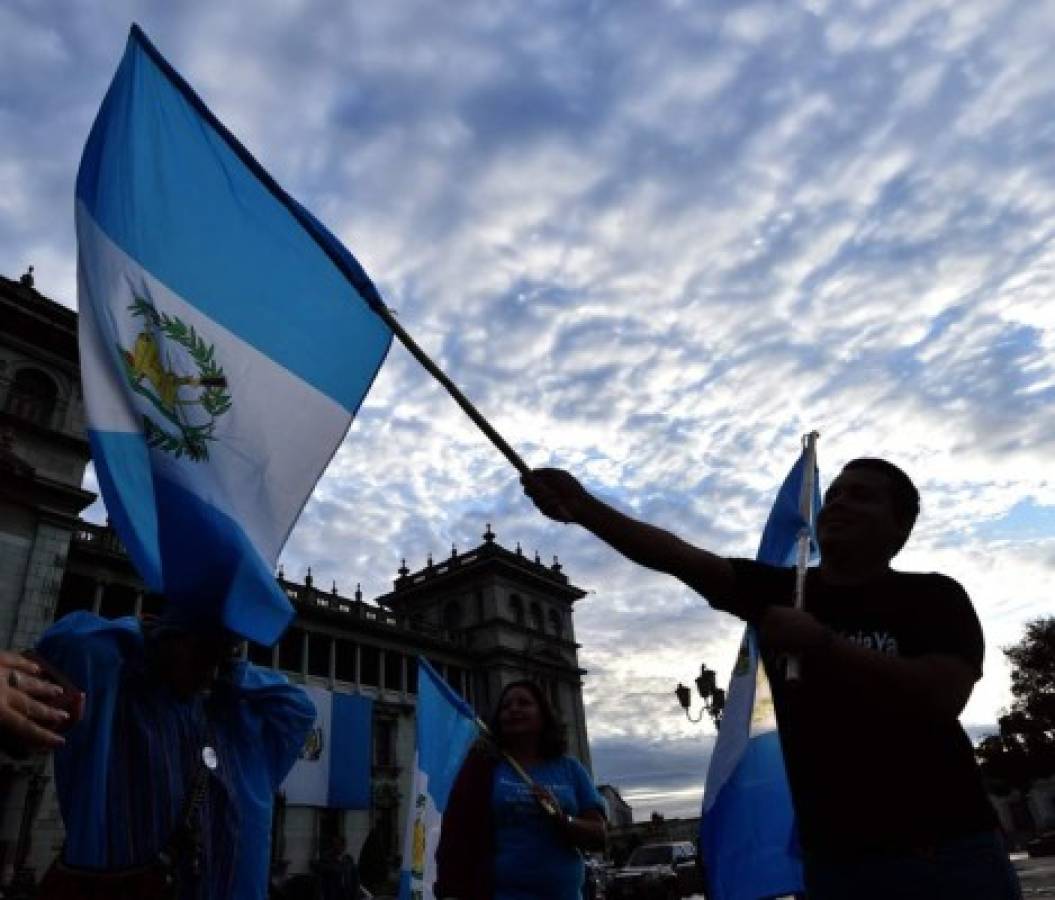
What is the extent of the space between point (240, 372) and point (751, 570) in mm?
2256

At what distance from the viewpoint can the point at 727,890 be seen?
4.27m

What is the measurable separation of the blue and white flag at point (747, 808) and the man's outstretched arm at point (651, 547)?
1756 mm

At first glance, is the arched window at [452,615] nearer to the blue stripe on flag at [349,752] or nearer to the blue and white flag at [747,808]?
the blue stripe on flag at [349,752]

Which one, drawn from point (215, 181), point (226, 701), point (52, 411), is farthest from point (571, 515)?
point (52, 411)

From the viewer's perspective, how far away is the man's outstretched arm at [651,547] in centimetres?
232

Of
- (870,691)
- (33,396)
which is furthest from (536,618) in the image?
(870,691)

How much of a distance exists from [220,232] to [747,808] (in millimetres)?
4053

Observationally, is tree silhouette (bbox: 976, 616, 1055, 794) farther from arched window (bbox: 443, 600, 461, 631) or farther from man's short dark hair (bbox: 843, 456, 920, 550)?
man's short dark hair (bbox: 843, 456, 920, 550)

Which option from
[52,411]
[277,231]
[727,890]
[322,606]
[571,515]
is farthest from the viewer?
[322,606]

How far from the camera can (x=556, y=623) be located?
4612 cm

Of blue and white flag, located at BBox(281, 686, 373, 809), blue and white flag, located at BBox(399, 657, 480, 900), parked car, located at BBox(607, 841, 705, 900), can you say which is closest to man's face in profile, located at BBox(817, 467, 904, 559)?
blue and white flag, located at BBox(399, 657, 480, 900)

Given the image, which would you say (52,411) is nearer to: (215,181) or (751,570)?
(215,181)

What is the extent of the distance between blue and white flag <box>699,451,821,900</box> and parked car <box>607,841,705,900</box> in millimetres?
14023

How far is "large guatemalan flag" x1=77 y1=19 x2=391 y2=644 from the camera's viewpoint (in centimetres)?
278
